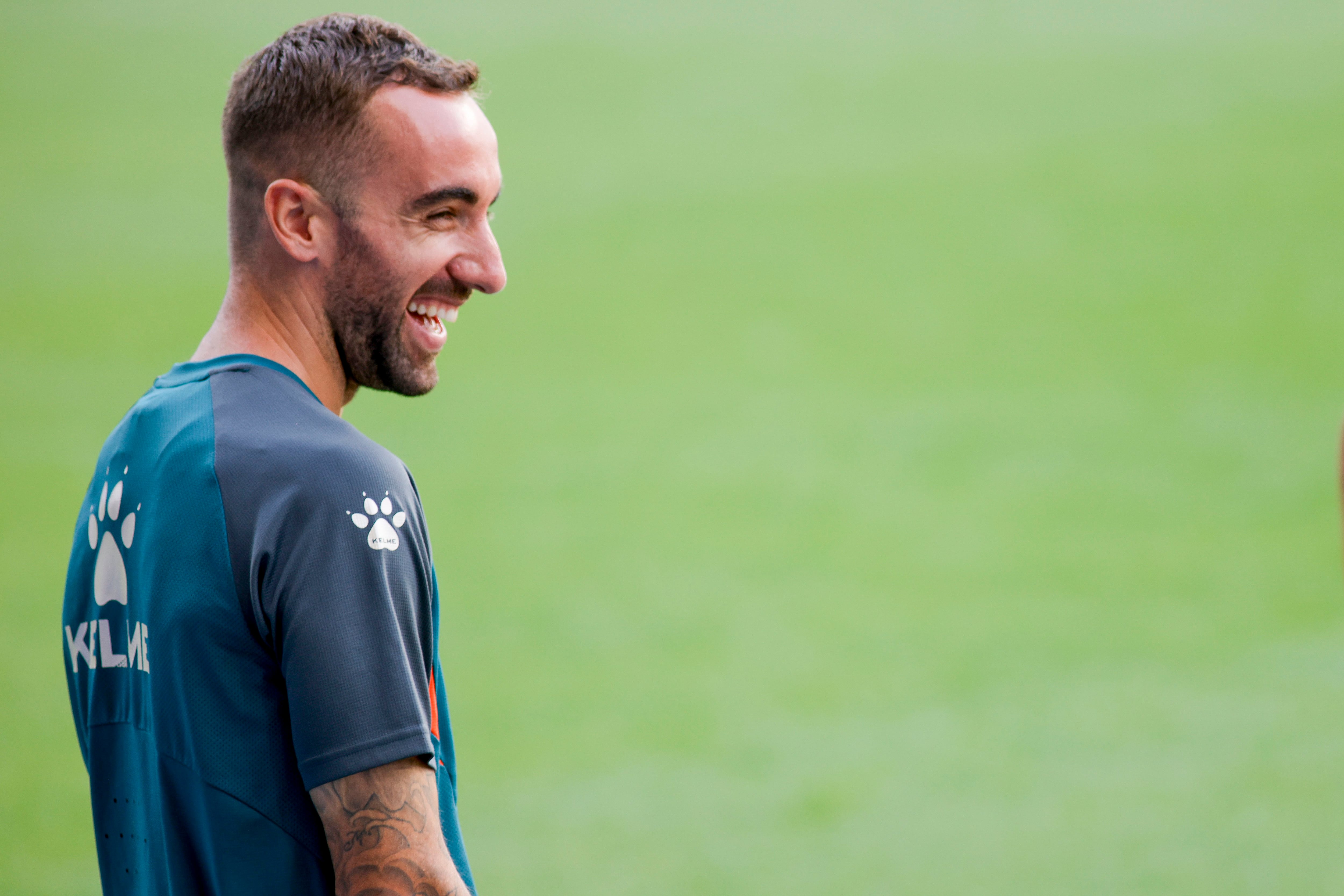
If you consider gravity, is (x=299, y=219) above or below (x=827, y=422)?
below

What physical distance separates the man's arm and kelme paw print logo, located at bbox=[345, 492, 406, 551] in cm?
20

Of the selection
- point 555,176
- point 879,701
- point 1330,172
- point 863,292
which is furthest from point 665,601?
point 1330,172

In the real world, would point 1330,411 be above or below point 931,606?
above

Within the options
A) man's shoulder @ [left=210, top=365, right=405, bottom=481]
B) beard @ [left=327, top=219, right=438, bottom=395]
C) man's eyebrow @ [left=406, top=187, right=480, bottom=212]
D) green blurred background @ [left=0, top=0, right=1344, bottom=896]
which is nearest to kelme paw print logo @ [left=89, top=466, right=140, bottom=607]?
man's shoulder @ [left=210, top=365, right=405, bottom=481]

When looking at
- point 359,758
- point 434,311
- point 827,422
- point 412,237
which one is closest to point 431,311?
point 434,311

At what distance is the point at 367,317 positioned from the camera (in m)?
1.36

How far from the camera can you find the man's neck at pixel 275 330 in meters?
1.31

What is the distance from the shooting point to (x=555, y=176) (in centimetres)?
962

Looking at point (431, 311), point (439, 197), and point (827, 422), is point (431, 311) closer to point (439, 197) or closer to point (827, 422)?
point (439, 197)

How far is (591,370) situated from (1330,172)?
19.5 ft

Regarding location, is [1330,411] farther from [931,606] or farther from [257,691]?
[257,691]

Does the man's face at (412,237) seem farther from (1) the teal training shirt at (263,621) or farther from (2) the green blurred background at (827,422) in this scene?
(2) the green blurred background at (827,422)

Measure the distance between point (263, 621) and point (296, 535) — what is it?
0.09m

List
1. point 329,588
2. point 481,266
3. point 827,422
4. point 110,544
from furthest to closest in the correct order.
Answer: point 827,422
point 481,266
point 110,544
point 329,588
